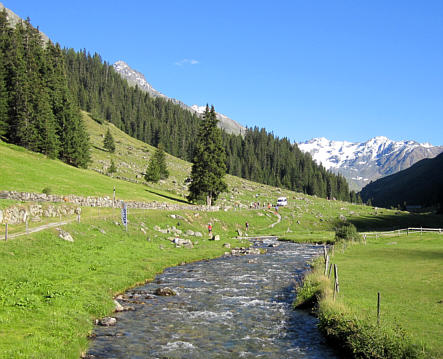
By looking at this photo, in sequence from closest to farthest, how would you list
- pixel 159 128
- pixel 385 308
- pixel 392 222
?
pixel 385 308 → pixel 392 222 → pixel 159 128

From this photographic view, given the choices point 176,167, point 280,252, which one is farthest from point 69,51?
point 280,252

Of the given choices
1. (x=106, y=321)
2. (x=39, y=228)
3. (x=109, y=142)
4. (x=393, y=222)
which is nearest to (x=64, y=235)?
(x=39, y=228)

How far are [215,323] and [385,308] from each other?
28.9 feet

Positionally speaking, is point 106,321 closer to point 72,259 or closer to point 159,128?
point 72,259

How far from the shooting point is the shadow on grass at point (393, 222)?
115m

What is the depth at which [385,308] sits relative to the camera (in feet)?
60.8

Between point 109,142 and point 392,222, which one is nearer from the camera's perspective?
point 109,142

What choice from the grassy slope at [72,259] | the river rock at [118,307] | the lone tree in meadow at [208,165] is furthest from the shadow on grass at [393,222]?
the river rock at [118,307]

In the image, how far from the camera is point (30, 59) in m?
83.0

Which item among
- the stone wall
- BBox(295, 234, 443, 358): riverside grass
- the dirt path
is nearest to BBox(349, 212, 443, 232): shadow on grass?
the stone wall

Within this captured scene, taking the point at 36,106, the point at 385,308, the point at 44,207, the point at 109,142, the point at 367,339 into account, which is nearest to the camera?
the point at 367,339

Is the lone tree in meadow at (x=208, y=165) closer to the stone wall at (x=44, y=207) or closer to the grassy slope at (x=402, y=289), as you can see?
the stone wall at (x=44, y=207)

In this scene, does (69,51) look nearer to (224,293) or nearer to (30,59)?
(30,59)

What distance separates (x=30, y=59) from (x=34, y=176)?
3883 cm
